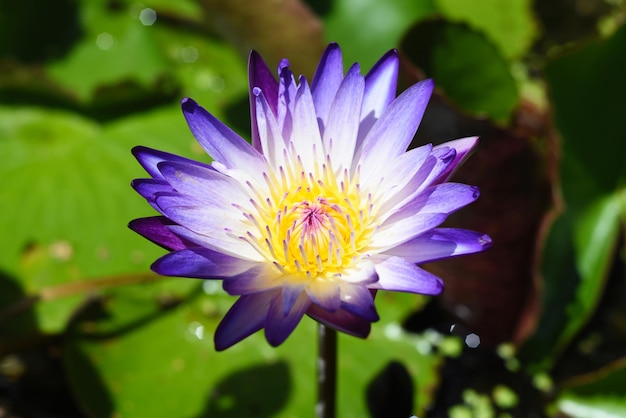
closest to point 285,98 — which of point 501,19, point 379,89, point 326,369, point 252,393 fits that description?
point 379,89

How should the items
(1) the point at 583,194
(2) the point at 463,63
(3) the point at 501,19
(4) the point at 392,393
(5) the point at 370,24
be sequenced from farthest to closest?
(3) the point at 501,19 → (5) the point at 370,24 → (1) the point at 583,194 → (2) the point at 463,63 → (4) the point at 392,393

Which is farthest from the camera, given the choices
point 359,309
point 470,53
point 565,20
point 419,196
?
point 565,20

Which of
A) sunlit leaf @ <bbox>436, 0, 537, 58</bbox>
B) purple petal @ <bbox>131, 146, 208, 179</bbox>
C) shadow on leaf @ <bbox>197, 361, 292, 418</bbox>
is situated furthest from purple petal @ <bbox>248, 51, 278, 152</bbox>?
sunlit leaf @ <bbox>436, 0, 537, 58</bbox>

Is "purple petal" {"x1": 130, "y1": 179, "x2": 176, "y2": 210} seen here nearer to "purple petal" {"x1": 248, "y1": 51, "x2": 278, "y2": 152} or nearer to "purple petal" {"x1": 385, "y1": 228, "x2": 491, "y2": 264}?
"purple petal" {"x1": 248, "y1": 51, "x2": 278, "y2": 152}

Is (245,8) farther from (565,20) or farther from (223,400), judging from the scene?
(565,20)

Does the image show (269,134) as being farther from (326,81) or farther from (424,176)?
(424,176)

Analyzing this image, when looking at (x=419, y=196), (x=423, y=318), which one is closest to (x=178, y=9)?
(x=423, y=318)
